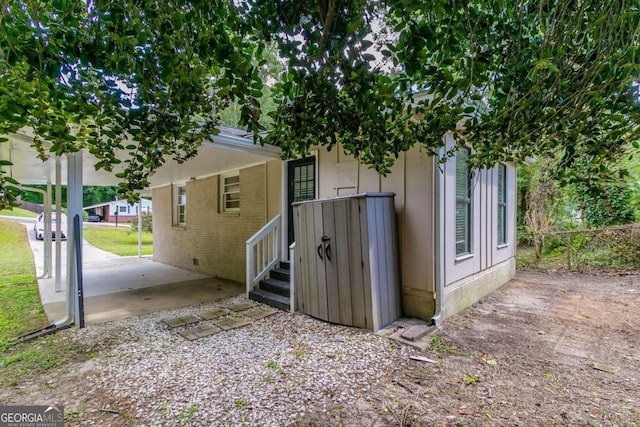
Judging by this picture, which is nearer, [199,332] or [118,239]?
[199,332]

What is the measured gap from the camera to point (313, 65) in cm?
182

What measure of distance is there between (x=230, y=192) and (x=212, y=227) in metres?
1.13

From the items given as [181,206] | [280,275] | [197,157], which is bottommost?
[280,275]

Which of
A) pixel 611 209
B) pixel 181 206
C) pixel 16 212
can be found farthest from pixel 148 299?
pixel 611 209

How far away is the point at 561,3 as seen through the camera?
5.73ft

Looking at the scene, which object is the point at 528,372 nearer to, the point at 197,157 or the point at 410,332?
the point at 410,332

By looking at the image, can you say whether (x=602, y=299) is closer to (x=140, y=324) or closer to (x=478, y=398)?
(x=478, y=398)

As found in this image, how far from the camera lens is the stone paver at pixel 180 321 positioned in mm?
4258

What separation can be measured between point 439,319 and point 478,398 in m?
1.65

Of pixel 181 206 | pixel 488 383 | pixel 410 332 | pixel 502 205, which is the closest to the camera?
pixel 488 383

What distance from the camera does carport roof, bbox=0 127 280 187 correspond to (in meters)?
4.64

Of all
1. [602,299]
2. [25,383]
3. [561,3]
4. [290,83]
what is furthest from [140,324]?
[602,299]
